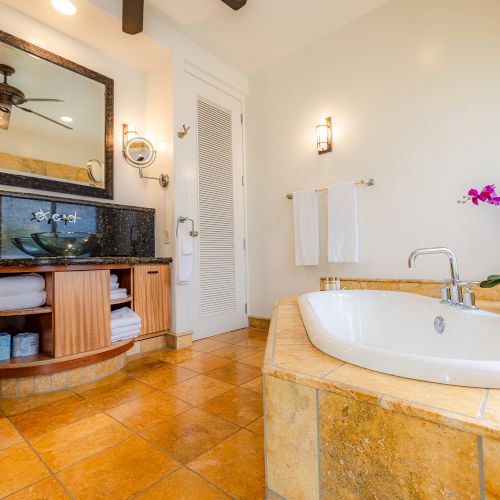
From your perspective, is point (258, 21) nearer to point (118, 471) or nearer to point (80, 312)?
point (80, 312)

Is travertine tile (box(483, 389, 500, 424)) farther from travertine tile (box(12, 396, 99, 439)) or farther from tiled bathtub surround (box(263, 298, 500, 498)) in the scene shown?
travertine tile (box(12, 396, 99, 439))

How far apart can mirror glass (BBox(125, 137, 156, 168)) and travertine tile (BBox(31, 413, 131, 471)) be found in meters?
1.99

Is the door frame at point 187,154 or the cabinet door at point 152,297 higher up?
the door frame at point 187,154

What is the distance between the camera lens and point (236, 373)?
1.96 meters

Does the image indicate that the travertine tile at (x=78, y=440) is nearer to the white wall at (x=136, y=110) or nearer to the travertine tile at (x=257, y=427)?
the travertine tile at (x=257, y=427)

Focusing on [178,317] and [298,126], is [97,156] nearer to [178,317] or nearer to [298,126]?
[178,317]

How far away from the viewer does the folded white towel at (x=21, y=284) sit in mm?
1614

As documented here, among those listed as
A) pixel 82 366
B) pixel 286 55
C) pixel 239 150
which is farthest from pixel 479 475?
pixel 286 55

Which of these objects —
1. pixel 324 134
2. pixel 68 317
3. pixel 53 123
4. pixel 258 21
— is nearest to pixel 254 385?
pixel 68 317

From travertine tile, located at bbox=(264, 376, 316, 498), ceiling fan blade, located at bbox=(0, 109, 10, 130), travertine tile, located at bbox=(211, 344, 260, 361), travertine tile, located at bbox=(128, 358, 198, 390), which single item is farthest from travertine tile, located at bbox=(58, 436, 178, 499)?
ceiling fan blade, located at bbox=(0, 109, 10, 130)

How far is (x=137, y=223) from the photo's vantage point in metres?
2.65

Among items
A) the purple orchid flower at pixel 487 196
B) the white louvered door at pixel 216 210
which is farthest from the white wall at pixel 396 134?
the white louvered door at pixel 216 210

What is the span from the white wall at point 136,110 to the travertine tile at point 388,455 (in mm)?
2156

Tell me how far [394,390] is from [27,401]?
183 centimetres
